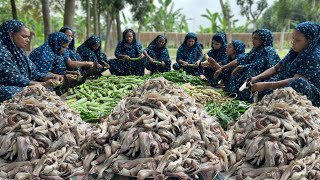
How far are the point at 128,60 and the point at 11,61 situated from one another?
14.7 feet

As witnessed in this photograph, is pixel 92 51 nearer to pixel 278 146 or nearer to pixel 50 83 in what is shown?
pixel 50 83

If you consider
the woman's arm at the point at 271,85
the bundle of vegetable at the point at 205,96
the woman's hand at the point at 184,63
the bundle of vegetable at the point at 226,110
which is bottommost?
the bundle of vegetable at the point at 205,96

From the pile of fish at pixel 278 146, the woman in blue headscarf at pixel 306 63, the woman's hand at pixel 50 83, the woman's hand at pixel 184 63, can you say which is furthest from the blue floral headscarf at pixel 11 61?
the woman's hand at pixel 184 63

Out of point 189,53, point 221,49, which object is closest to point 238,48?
point 221,49

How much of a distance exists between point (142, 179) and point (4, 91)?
3.32 meters

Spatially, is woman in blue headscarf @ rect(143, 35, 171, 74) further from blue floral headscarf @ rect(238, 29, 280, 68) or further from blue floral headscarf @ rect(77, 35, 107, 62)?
blue floral headscarf @ rect(238, 29, 280, 68)

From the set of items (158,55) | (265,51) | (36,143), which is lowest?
(158,55)

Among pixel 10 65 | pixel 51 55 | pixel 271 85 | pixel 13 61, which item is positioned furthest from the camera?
pixel 51 55

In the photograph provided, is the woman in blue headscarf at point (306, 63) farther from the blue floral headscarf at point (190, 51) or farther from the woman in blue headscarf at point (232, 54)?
the blue floral headscarf at point (190, 51)

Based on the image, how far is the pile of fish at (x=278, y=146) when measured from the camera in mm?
1303

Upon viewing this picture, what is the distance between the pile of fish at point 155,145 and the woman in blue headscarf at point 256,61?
375 centimetres

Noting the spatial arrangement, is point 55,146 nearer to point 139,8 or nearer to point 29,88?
point 29,88

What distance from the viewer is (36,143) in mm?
1416

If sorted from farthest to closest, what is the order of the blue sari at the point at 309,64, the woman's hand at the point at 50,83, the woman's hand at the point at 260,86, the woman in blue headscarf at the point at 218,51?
the woman in blue headscarf at the point at 218,51 → the woman's hand at the point at 50,83 → the blue sari at the point at 309,64 → the woman's hand at the point at 260,86
